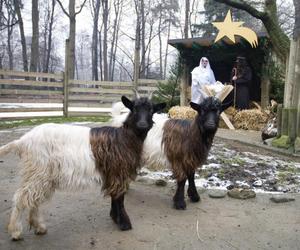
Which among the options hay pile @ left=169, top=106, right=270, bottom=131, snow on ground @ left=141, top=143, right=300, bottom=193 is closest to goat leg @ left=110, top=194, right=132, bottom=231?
snow on ground @ left=141, top=143, right=300, bottom=193

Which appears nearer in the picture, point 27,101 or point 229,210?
point 229,210

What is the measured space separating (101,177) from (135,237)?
2.22 feet

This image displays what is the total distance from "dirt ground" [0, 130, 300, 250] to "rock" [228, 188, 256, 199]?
8 cm

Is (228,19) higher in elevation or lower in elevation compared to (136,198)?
higher

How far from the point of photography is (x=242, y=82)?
469 inches

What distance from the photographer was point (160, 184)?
5.44 meters

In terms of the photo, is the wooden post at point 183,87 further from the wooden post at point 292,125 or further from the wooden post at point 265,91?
the wooden post at point 292,125

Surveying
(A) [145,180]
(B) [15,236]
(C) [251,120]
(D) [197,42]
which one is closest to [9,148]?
(B) [15,236]

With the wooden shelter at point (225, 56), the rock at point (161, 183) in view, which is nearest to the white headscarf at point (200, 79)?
the wooden shelter at point (225, 56)

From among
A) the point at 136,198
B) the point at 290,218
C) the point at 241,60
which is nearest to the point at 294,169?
the point at 290,218

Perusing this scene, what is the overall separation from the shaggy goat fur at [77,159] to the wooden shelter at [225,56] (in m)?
8.55

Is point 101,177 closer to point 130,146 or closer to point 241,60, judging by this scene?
point 130,146

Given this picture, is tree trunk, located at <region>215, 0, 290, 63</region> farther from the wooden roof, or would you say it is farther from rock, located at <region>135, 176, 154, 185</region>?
rock, located at <region>135, 176, 154, 185</region>

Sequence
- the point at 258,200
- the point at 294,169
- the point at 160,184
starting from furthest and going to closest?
the point at 294,169 < the point at 160,184 < the point at 258,200
